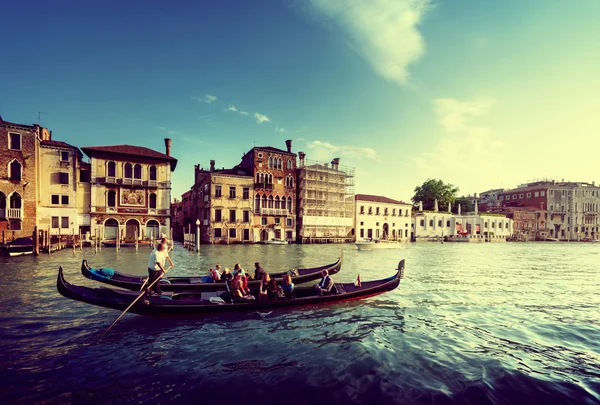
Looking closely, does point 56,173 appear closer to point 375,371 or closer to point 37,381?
point 37,381

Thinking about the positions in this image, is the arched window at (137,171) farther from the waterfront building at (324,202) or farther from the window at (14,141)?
the waterfront building at (324,202)

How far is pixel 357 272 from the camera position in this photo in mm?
16516

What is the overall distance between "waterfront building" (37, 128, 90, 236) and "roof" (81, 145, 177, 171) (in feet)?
4.98

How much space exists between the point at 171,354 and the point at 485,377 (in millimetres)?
5767

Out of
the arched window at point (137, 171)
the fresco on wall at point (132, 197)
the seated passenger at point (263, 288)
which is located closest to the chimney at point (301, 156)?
the arched window at point (137, 171)

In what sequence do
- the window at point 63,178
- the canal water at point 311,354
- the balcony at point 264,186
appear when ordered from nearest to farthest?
1. the canal water at point 311,354
2. the window at point 63,178
3. the balcony at point 264,186

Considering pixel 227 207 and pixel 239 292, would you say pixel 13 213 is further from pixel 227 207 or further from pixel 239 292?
pixel 239 292

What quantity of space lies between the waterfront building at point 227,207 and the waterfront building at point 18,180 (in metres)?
15.3

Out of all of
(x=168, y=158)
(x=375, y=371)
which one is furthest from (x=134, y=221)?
(x=375, y=371)

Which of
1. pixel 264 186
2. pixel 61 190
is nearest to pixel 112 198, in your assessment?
pixel 61 190

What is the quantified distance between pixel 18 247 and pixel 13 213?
264 inches

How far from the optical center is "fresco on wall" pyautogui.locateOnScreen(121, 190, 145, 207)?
29.2 m

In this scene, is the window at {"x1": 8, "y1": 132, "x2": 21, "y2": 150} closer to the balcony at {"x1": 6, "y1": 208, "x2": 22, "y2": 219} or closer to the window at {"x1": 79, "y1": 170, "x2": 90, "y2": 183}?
the window at {"x1": 79, "y1": 170, "x2": 90, "y2": 183}

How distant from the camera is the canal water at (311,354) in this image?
4723 millimetres
